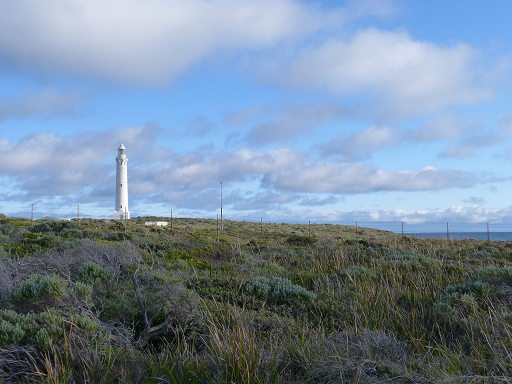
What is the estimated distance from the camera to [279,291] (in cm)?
634

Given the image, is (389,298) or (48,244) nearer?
(389,298)

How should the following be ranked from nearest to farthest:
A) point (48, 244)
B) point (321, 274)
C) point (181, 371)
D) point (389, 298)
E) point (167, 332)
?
point (181, 371), point (167, 332), point (389, 298), point (321, 274), point (48, 244)

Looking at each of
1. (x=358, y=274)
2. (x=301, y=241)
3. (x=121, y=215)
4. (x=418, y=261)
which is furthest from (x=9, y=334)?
(x=121, y=215)

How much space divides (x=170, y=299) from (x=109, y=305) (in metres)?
0.77

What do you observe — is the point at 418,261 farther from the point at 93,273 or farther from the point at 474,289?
the point at 93,273

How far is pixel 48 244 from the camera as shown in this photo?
39.4 feet

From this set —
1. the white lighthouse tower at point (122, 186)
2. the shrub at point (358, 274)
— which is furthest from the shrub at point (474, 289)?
the white lighthouse tower at point (122, 186)

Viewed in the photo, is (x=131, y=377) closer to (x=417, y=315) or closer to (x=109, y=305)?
(x=109, y=305)

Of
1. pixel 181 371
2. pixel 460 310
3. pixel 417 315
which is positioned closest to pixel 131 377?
pixel 181 371

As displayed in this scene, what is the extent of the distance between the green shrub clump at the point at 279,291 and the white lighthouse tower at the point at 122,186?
2008 inches

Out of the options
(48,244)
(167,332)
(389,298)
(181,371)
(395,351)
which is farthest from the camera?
(48,244)

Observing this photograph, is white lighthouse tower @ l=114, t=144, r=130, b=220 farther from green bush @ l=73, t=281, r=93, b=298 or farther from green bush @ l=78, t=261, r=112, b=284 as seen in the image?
green bush @ l=73, t=281, r=93, b=298

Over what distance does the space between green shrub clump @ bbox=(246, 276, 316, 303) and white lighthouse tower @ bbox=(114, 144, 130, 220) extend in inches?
2008

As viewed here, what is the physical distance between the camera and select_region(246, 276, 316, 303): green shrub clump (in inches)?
243
